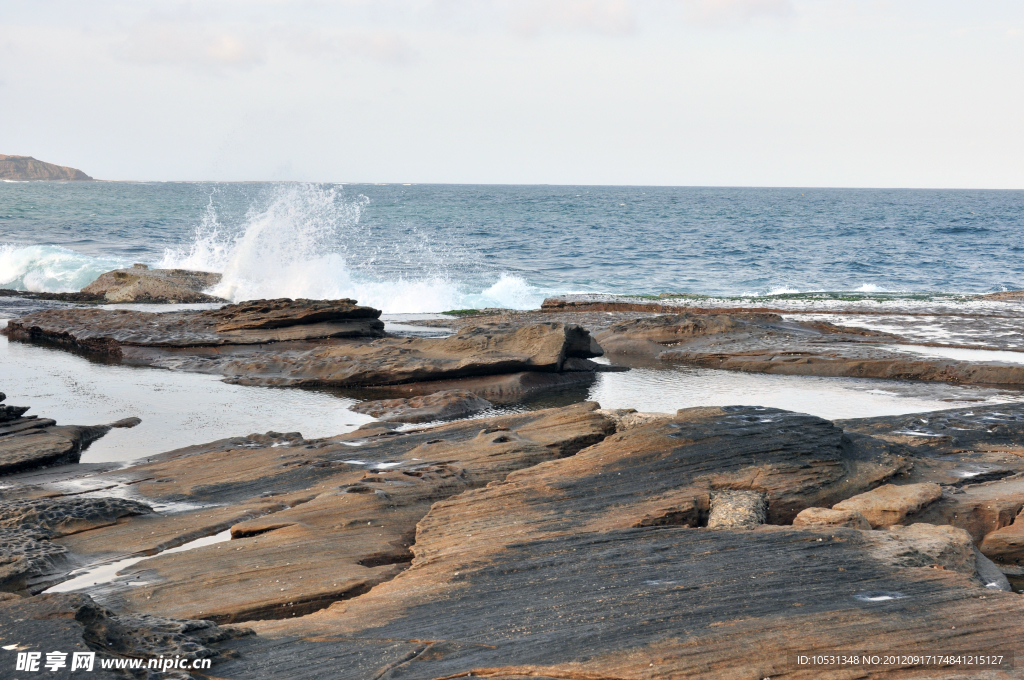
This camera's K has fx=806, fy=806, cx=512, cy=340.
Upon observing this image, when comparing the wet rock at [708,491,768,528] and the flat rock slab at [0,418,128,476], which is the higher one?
the wet rock at [708,491,768,528]

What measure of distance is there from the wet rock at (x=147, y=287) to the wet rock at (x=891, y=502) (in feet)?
58.1

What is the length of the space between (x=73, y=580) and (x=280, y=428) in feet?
14.0

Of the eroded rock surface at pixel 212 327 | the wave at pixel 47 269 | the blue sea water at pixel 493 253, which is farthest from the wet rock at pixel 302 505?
the wave at pixel 47 269

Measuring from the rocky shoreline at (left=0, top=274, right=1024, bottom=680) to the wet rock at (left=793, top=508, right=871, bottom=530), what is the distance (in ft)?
0.14

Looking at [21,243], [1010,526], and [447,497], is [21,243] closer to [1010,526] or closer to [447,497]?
[447,497]

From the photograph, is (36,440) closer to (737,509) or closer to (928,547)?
(737,509)

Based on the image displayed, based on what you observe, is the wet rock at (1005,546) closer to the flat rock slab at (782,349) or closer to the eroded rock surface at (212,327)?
the flat rock slab at (782,349)

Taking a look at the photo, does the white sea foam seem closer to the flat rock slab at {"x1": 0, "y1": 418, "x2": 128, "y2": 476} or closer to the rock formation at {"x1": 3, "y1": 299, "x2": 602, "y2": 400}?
the rock formation at {"x1": 3, "y1": 299, "x2": 602, "y2": 400}

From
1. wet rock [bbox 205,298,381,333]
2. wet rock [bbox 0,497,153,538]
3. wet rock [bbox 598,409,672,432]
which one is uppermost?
wet rock [bbox 205,298,381,333]

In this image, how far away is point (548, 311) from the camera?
19.2 meters

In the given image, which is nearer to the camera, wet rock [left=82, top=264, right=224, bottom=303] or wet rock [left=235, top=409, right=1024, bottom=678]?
wet rock [left=235, top=409, right=1024, bottom=678]

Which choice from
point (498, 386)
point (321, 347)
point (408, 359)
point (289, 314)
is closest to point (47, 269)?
point (289, 314)

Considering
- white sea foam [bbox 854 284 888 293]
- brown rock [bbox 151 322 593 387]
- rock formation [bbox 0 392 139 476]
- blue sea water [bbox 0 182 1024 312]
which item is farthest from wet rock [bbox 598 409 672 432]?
white sea foam [bbox 854 284 888 293]

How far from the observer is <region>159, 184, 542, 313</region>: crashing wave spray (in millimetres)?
22922
